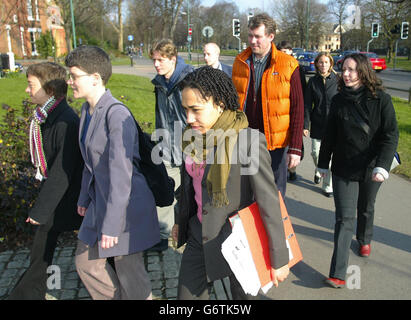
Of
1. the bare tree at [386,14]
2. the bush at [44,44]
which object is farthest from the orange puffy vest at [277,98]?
the bare tree at [386,14]

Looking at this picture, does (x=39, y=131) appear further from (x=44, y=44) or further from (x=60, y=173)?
(x=44, y=44)

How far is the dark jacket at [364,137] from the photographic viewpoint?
3551 millimetres

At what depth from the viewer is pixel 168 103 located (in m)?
4.16

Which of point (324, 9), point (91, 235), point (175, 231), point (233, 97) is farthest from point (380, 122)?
point (324, 9)

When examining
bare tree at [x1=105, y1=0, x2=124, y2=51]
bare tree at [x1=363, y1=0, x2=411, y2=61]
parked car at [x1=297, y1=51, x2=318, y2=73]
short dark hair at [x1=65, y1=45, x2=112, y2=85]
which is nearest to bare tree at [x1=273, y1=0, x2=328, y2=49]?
bare tree at [x1=363, y1=0, x2=411, y2=61]

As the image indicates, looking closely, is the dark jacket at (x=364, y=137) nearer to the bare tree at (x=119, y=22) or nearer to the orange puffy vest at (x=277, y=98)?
the orange puffy vest at (x=277, y=98)

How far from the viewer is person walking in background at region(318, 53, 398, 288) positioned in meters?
3.56

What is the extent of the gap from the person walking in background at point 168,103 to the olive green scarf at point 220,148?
186 centimetres

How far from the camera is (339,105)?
374 cm

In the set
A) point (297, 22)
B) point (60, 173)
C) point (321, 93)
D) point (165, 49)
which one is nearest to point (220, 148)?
point (60, 173)

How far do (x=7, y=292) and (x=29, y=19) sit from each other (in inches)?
1954

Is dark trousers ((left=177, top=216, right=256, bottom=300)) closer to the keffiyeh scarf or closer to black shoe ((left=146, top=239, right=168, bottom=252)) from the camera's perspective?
the keffiyeh scarf

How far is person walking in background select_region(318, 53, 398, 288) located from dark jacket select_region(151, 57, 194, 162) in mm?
1523

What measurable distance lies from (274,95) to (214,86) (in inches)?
65.7
